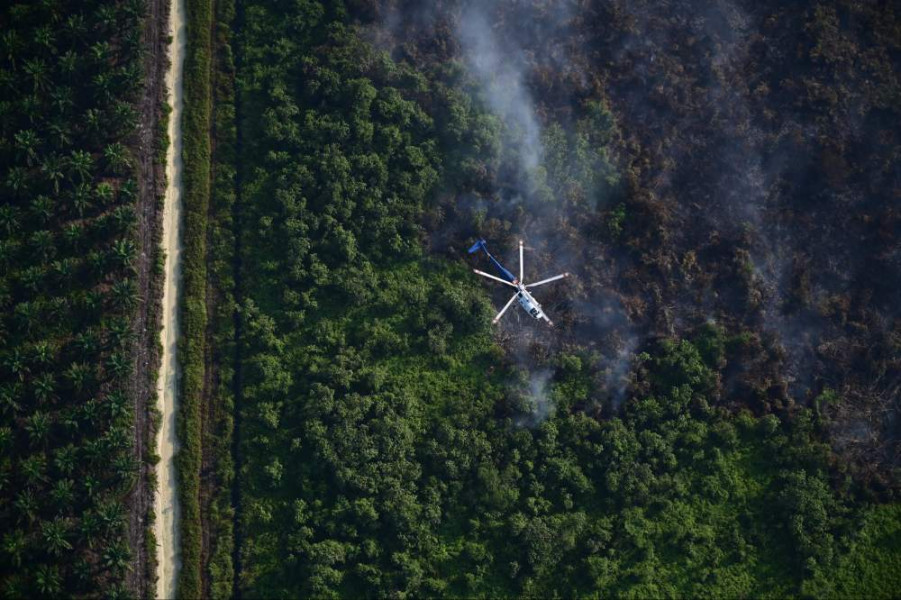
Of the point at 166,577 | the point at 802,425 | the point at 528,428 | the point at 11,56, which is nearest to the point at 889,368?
the point at 802,425

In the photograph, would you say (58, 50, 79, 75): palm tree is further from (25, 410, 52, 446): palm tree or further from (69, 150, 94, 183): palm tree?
(25, 410, 52, 446): palm tree

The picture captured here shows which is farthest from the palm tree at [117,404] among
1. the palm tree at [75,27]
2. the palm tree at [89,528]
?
the palm tree at [75,27]

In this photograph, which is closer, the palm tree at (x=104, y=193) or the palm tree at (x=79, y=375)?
the palm tree at (x=79, y=375)

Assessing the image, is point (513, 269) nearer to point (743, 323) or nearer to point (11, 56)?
point (743, 323)

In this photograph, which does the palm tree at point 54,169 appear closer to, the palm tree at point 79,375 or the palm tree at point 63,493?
the palm tree at point 79,375

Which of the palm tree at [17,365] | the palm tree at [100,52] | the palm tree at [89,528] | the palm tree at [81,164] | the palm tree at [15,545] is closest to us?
the palm tree at [15,545]

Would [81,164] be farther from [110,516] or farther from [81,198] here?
[110,516]
